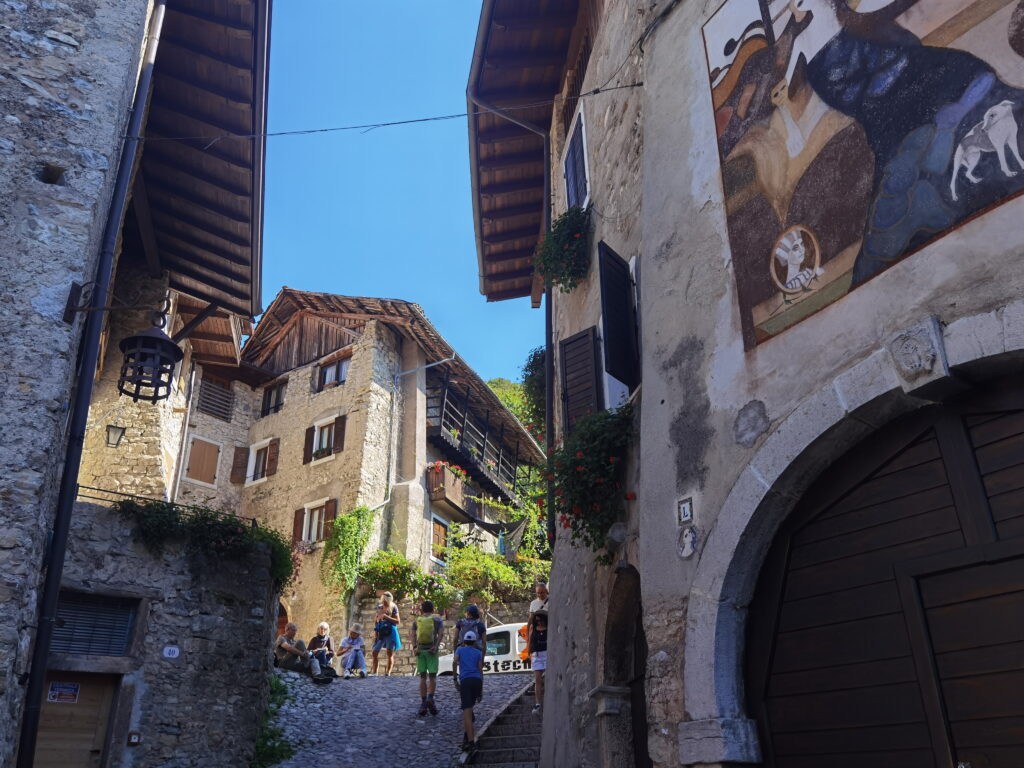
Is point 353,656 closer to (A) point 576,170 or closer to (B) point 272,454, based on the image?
(A) point 576,170

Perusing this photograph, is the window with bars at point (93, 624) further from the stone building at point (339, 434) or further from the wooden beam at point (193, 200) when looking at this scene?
the stone building at point (339, 434)

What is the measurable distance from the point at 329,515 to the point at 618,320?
632 inches

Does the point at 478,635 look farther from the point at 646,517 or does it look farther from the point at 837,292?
the point at 837,292

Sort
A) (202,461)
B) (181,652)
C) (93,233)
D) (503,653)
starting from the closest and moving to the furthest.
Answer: (93,233) → (181,652) → (503,653) → (202,461)

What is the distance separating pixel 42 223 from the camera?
7746mm

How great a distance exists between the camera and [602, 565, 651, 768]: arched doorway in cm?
716

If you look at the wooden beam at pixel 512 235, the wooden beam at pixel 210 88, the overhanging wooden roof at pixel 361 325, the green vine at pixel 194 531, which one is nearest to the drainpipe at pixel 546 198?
the wooden beam at pixel 512 235

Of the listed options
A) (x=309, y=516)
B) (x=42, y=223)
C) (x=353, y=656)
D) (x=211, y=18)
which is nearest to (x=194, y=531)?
(x=42, y=223)

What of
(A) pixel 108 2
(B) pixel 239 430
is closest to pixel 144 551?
(A) pixel 108 2

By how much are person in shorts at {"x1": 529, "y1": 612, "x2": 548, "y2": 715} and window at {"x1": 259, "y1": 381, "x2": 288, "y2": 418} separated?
16.6 m

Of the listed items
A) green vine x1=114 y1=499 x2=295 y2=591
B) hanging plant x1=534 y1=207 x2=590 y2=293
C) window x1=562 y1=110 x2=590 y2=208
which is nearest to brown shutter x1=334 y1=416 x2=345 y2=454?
green vine x1=114 y1=499 x2=295 y2=591

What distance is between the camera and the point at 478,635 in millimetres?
11203

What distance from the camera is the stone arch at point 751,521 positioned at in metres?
4.77

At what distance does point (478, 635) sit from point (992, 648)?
305 inches
